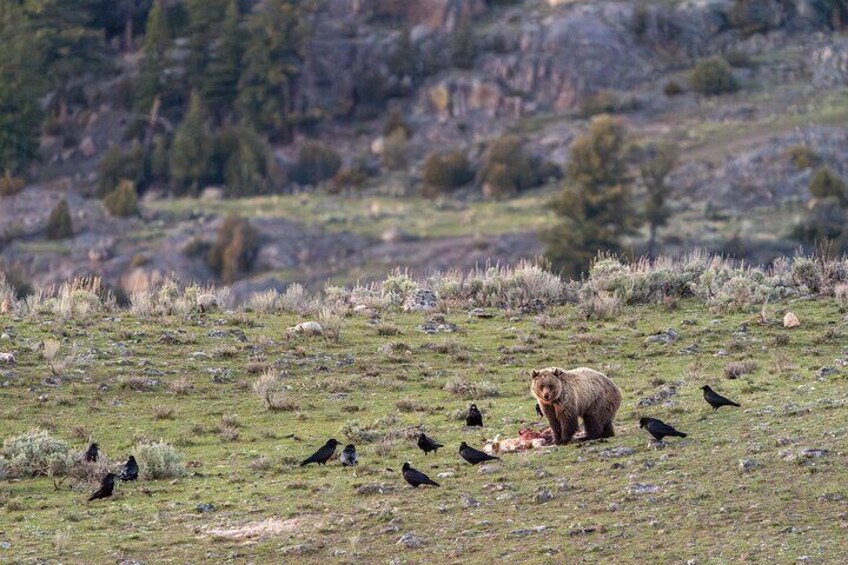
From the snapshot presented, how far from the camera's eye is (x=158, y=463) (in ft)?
57.8

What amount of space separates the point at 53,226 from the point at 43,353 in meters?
64.5

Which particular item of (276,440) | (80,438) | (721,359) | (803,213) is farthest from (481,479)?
(803,213)

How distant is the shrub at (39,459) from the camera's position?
706 inches

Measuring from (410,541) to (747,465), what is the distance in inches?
129

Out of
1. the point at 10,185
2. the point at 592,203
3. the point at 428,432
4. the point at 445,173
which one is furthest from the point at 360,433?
the point at 10,185

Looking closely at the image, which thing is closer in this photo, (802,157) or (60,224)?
(802,157)

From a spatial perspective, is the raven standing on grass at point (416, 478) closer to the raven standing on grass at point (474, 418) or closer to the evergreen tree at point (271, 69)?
Result: the raven standing on grass at point (474, 418)

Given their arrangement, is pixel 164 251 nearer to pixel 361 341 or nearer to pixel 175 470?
pixel 361 341

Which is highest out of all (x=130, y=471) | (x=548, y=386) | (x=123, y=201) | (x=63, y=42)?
(x=63, y=42)

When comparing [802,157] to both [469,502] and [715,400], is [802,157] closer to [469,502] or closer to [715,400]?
[715,400]

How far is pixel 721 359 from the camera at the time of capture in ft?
75.3

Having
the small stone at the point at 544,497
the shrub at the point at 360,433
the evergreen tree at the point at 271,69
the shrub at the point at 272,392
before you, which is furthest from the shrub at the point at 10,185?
the small stone at the point at 544,497

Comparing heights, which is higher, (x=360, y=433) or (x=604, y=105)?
(x=604, y=105)

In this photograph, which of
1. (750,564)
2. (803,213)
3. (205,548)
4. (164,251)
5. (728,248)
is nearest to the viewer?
(750,564)
